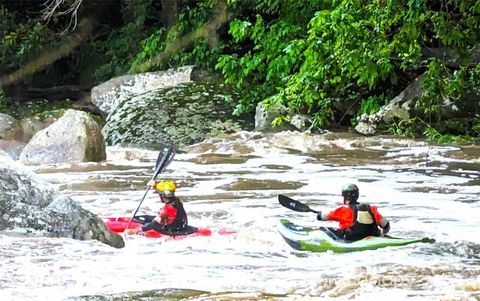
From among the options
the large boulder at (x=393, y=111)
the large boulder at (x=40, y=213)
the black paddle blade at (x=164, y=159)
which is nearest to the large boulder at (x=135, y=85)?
the large boulder at (x=393, y=111)

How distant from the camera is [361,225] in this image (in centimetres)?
579

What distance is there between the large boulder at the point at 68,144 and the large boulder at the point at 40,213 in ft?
17.4

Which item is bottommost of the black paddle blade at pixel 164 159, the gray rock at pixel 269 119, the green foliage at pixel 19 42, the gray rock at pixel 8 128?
the gray rock at pixel 8 128

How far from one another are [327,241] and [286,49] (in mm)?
7283

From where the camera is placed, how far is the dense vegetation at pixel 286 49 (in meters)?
8.29

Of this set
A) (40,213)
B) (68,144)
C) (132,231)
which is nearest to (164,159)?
(132,231)

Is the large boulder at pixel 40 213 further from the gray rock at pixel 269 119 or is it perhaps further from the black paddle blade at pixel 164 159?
the gray rock at pixel 269 119

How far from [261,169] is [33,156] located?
3.27 m

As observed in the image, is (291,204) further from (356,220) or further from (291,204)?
(356,220)

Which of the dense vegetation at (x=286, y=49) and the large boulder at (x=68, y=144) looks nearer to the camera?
the dense vegetation at (x=286, y=49)

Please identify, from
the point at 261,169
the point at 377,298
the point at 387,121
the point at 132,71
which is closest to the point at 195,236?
the point at 377,298

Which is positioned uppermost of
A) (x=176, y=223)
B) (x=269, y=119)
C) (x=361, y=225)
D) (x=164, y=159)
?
(x=164, y=159)

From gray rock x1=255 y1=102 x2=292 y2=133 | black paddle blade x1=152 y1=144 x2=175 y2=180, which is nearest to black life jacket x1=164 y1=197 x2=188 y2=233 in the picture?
black paddle blade x1=152 y1=144 x2=175 y2=180

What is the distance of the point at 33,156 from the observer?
37.4 feet
